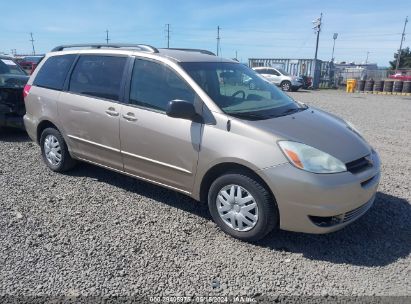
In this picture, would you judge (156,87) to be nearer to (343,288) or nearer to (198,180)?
(198,180)

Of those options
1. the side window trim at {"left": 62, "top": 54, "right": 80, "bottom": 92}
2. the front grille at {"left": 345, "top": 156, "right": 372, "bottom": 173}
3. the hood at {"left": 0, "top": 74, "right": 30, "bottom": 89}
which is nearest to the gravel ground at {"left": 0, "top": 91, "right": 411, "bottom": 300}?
the front grille at {"left": 345, "top": 156, "right": 372, "bottom": 173}

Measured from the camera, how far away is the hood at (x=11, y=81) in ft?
24.2

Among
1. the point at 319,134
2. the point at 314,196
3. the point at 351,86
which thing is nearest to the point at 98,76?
the point at 319,134

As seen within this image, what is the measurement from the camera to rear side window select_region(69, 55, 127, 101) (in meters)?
4.37

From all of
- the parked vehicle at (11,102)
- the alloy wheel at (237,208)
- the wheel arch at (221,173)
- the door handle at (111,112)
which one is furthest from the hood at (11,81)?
the alloy wheel at (237,208)

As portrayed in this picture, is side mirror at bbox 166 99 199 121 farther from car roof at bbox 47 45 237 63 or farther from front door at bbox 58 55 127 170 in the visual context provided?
front door at bbox 58 55 127 170

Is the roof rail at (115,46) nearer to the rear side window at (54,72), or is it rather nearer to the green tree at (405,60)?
the rear side window at (54,72)

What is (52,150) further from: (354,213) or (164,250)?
(354,213)

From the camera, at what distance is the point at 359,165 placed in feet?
11.3

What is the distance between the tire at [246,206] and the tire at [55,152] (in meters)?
2.56

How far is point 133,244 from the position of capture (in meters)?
3.48

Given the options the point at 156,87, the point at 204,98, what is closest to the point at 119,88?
the point at 156,87

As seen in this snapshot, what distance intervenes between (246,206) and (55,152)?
10.5ft

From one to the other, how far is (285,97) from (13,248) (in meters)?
3.49
